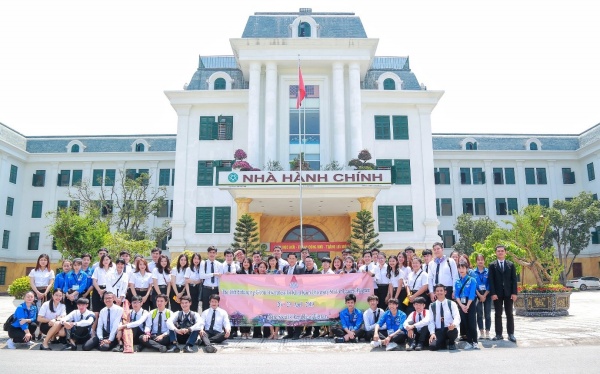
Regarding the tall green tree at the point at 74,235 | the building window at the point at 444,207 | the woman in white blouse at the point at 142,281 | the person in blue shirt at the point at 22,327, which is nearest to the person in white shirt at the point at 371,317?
the woman in white blouse at the point at 142,281

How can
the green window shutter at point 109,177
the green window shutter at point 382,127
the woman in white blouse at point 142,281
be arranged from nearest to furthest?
1. the woman in white blouse at point 142,281
2. the green window shutter at point 382,127
3. the green window shutter at point 109,177

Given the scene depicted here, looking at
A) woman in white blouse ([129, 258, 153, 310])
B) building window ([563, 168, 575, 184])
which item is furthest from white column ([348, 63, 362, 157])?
building window ([563, 168, 575, 184])

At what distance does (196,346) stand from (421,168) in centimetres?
1989

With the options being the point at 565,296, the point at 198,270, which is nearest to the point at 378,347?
the point at 198,270

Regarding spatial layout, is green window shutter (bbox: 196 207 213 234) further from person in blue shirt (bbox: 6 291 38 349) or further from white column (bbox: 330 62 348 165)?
person in blue shirt (bbox: 6 291 38 349)

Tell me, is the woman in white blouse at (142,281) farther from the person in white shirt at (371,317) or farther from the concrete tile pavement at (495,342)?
the person in white shirt at (371,317)

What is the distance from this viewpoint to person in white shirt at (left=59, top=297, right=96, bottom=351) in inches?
343

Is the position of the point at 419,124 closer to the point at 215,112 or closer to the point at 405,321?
the point at 215,112

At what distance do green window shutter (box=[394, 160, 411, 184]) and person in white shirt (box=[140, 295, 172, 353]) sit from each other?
18966mm

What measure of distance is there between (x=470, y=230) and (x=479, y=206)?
441 cm

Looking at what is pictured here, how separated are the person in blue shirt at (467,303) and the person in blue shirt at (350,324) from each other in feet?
6.42

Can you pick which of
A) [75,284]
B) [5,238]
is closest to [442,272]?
[75,284]

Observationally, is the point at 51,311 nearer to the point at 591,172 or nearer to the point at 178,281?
the point at 178,281

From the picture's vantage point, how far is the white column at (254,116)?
2431cm
